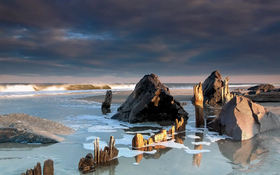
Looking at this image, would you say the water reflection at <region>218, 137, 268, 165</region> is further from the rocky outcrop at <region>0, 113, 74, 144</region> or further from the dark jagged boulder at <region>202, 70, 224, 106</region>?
the dark jagged boulder at <region>202, 70, 224, 106</region>

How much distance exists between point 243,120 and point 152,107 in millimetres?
3935

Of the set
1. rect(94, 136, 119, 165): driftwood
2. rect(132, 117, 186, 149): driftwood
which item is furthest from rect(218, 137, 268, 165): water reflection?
rect(94, 136, 119, 165): driftwood

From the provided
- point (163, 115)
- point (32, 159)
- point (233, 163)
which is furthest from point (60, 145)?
point (163, 115)

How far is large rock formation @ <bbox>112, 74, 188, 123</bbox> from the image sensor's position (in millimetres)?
9781

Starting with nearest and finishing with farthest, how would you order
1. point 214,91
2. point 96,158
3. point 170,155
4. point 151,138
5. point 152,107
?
point 96,158 < point 170,155 < point 151,138 < point 152,107 < point 214,91

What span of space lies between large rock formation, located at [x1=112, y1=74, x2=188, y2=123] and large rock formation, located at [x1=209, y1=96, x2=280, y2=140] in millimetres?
2582

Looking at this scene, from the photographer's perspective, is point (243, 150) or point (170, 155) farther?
point (243, 150)

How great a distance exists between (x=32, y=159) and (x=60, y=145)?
116 centimetres

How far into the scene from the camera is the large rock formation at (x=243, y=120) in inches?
270

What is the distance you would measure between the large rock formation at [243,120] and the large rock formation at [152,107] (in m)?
2.58

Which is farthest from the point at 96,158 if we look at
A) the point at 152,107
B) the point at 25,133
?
the point at 152,107

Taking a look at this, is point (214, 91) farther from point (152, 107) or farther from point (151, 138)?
point (151, 138)

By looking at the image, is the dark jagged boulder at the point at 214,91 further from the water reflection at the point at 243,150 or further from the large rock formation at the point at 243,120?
the water reflection at the point at 243,150

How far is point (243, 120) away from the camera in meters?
7.07
